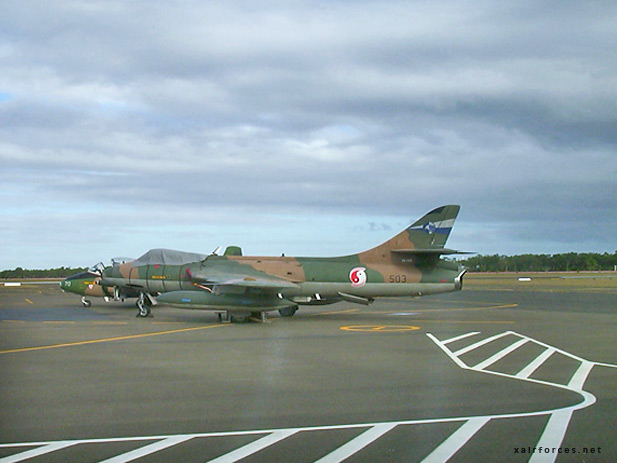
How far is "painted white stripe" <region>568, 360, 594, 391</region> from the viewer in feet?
36.0

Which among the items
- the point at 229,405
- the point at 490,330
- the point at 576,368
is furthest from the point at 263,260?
the point at 229,405

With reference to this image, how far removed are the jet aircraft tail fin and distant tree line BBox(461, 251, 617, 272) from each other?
4353 inches

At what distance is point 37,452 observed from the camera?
7012 mm

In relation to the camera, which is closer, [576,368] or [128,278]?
[576,368]

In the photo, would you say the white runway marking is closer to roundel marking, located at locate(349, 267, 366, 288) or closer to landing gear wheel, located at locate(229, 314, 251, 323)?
roundel marking, located at locate(349, 267, 366, 288)

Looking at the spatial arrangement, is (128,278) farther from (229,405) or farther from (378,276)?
(229,405)

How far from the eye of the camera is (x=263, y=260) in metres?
26.8

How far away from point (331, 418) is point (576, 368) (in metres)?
6.68

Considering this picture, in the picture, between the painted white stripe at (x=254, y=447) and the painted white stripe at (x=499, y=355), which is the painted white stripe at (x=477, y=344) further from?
the painted white stripe at (x=254, y=447)

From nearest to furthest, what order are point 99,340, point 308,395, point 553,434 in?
point 553,434, point 308,395, point 99,340

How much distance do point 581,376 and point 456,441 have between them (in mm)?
5711

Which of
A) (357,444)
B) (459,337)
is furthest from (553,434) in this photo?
(459,337)

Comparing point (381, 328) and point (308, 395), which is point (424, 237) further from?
point (308, 395)

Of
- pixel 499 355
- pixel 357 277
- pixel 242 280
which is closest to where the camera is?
pixel 499 355
